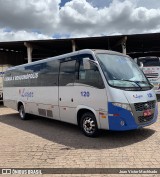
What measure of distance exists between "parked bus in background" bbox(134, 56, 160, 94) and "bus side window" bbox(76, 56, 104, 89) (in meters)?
10.0

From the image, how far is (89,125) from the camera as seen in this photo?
7.86 metres

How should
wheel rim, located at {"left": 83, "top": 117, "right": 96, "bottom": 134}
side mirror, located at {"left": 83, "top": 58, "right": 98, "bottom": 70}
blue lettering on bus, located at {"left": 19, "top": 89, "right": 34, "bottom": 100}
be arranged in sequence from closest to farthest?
side mirror, located at {"left": 83, "top": 58, "right": 98, "bottom": 70} → wheel rim, located at {"left": 83, "top": 117, "right": 96, "bottom": 134} → blue lettering on bus, located at {"left": 19, "top": 89, "right": 34, "bottom": 100}

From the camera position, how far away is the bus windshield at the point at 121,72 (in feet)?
24.0

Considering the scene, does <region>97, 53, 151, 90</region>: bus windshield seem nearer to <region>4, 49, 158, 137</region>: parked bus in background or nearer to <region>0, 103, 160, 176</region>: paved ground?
<region>4, 49, 158, 137</region>: parked bus in background

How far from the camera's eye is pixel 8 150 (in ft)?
22.7

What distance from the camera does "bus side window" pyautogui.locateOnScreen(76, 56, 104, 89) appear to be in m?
7.39

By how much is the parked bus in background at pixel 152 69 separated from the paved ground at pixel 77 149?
8474mm

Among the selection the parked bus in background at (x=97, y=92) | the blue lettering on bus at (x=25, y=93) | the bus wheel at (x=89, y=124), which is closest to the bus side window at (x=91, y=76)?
the parked bus in background at (x=97, y=92)

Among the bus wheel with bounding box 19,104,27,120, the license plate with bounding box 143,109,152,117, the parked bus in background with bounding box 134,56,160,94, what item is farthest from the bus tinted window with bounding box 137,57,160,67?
the license plate with bounding box 143,109,152,117

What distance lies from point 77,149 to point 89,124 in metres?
1.27

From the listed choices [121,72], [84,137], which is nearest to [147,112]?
[121,72]

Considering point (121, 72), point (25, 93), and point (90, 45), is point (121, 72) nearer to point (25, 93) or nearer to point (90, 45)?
point (25, 93)

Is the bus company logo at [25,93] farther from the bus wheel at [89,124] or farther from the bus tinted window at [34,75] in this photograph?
the bus wheel at [89,124]

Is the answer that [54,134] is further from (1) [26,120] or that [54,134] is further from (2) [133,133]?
(1) [26,120]
